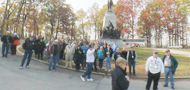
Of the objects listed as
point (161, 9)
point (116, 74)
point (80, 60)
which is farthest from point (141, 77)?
point (161, 9)

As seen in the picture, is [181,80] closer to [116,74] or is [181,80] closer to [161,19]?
[116,74]

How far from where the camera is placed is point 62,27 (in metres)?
41.1

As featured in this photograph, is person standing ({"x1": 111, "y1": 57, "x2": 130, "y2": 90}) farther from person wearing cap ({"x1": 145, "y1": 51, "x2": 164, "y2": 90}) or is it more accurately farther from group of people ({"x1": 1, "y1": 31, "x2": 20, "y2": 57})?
group of people ({"x1": 1, "y1": 31, "x2": 20, "y2": 57})

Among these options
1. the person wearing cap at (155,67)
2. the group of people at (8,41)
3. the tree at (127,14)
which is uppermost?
the tree at (127,14)

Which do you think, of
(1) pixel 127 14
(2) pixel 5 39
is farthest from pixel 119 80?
(1) pixel 127 14

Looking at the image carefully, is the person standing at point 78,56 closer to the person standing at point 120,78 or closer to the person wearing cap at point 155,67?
the person wearing cap at point 155,67

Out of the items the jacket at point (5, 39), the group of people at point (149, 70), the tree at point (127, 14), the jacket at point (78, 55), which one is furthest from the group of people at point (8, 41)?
the tree at point (127, 14)

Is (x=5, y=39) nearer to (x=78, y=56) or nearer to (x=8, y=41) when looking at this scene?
(x=8, y=41)

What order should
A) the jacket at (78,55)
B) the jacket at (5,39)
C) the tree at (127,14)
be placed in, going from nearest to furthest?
the jacket at (78,55), the jacket at (5,39), the tree at (127,14)

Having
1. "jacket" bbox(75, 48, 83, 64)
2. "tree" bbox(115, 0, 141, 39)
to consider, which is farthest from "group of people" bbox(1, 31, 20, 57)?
"tree" bbox(115, 0, 141, 39)

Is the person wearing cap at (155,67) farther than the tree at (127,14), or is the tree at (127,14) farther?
the tree at (127,14)

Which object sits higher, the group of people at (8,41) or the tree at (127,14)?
the tree at (127,14)

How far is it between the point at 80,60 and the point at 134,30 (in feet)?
120

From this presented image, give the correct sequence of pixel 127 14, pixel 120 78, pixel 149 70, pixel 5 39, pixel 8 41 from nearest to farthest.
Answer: pixel 120 78 → pixel 149 70 → pixel 5 39 → pixel 8 41 → pixel 127 14
